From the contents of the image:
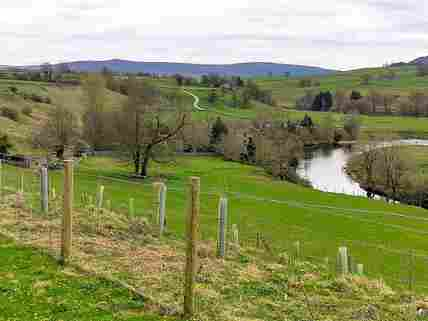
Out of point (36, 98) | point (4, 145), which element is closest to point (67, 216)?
point (4, 145)

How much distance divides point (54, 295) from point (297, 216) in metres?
36.6

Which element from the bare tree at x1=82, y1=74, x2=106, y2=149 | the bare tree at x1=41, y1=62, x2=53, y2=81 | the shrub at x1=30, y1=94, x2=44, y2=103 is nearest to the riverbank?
the bare tree at x1=82, y1=74, x2=106, y2=149

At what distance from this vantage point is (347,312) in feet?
34.0

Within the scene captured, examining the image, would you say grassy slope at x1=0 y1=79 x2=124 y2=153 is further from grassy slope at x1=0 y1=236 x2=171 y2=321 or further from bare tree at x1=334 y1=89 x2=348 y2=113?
bare tree at x1=334 y1=89 x2=348 y2=113

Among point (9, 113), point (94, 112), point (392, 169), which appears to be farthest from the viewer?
point (9, 113)

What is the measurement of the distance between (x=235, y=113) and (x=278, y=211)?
3810 inches

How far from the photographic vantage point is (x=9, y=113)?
81875 mm

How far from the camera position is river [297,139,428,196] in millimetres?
75887

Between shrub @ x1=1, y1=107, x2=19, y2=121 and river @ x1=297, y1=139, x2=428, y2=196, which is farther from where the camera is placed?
shrub @ x1=1, y1=107, x2=19, y2=121

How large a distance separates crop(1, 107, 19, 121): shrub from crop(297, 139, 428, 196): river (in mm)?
43497

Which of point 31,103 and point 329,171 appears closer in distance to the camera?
point 329,171

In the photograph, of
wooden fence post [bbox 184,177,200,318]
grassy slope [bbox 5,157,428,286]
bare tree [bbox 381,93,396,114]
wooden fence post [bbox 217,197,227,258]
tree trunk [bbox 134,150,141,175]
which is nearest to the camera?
wooden fence post [bbox 184,177,200,318]

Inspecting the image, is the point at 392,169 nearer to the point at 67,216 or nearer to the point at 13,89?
the point at 13,89

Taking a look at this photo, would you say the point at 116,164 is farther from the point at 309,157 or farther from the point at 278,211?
the point at 309,157
